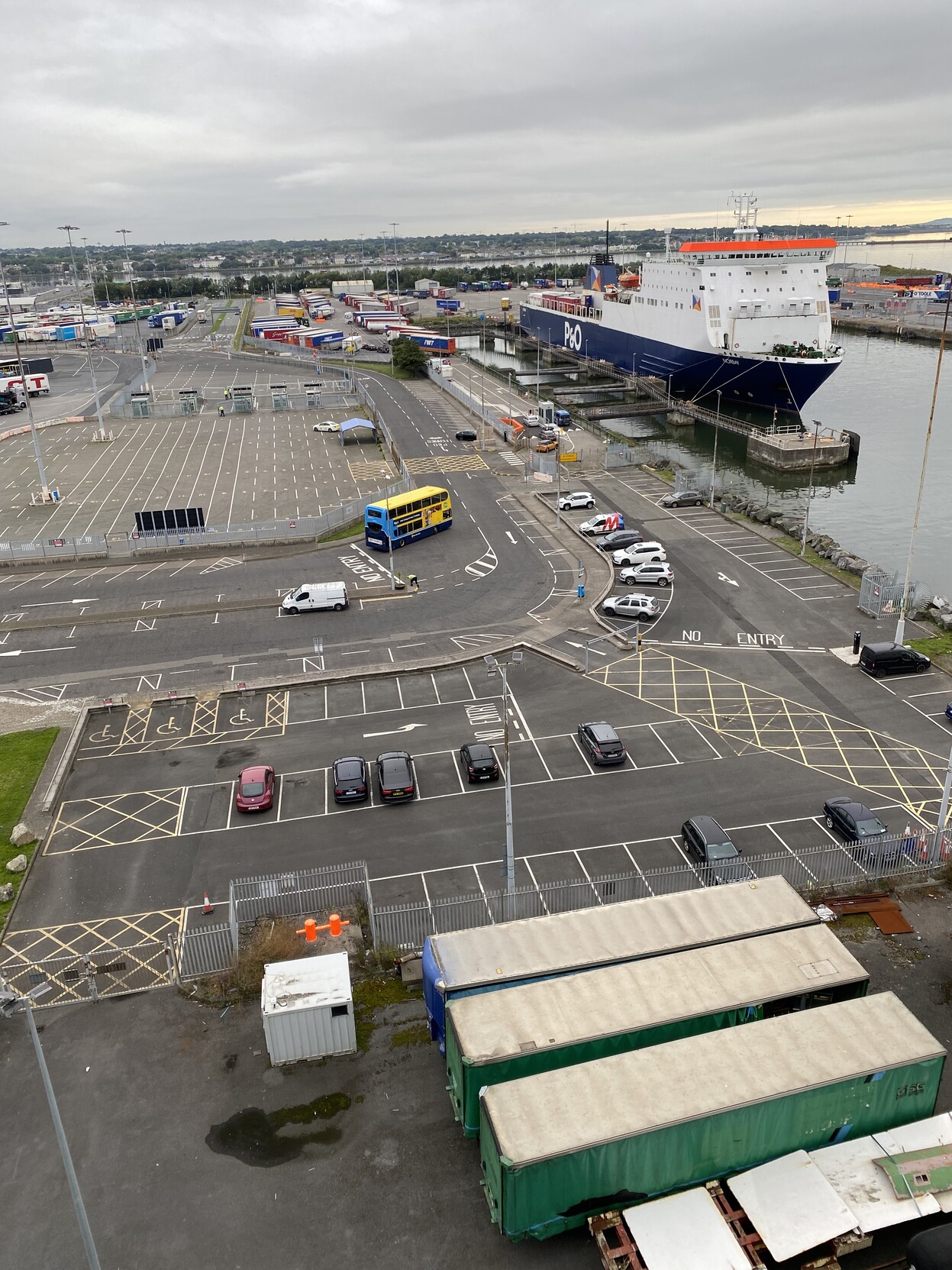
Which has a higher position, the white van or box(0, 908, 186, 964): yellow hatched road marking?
the white van

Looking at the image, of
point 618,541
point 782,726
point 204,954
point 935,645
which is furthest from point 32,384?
point 935,645

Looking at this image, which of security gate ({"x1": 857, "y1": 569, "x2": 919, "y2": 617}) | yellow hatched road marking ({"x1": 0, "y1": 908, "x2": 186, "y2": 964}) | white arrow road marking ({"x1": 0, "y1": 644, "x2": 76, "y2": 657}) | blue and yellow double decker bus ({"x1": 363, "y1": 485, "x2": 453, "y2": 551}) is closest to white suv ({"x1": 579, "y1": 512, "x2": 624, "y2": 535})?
blue and yellow double decker bus ({"x1": 363, "y1": 485, "x2": 453, "y2": 551})

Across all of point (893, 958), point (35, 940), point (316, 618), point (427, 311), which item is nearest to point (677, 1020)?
point (893, 958)

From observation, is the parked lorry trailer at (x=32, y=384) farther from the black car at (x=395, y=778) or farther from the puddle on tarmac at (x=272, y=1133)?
the puddle on tarmac at (x=272, y=1133)

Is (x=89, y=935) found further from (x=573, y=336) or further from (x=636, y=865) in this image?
(x=573, y=336)

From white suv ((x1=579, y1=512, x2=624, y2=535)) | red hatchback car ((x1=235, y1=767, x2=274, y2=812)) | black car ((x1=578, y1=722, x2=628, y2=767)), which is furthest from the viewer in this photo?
white suv ((x1=579, y1=512, x2=624, y2=535))

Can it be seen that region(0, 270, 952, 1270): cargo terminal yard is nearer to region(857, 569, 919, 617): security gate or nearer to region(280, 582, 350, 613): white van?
region(280, 582, 350, 613): white van

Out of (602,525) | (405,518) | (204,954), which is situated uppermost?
(405,518)
